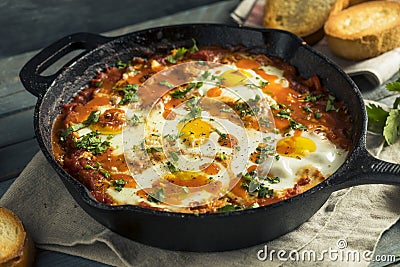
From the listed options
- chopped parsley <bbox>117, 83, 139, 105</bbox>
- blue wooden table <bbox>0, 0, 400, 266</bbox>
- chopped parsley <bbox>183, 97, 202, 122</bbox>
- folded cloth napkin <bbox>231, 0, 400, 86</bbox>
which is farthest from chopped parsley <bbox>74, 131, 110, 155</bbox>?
folded cloth napkin <bbox>231, 0, 400, 86</bbox>

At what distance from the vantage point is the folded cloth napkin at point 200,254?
3.42 metres

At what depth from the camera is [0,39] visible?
5.63m

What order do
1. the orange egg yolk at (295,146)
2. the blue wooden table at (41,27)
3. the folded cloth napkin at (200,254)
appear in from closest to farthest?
the folded cloth napkin at (200,254) < the orange egg yolk at (295,146) < the blue wooden table at (41,27)

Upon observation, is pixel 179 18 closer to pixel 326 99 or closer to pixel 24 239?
pixel 326 99

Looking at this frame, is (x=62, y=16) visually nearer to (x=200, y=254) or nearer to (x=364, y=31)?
(x=364, y=31)

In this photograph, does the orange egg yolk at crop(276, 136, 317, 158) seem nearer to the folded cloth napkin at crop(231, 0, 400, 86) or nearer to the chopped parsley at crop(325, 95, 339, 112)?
the chopped parsley at crop(325, 95, 339, 112)

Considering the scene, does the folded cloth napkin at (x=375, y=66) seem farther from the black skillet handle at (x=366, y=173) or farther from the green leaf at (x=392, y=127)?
the black skillet handle at (x=366, y=173)

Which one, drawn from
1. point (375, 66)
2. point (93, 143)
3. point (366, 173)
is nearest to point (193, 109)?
point (93, 143)

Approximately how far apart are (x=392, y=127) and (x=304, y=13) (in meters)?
1.48

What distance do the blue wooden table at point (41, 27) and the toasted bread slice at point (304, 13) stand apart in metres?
0.61

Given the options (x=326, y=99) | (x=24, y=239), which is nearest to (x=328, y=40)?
(x=326, y=99)

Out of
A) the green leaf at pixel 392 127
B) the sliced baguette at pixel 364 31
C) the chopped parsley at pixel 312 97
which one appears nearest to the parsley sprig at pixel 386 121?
the green leaf at pixel 392 127

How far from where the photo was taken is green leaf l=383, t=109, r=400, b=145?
4.09 metres

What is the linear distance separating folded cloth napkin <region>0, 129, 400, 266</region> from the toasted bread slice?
1.81 meters
